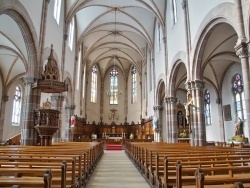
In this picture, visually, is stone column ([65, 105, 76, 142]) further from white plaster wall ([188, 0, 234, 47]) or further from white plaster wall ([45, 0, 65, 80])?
white plaster wall ([188, 0, 234, 47])

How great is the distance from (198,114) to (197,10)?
18.7 ft

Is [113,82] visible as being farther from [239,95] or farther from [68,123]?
[239,95]

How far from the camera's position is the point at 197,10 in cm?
1177

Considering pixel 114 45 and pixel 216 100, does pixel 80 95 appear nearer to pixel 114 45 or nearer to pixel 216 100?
pixel 114 45

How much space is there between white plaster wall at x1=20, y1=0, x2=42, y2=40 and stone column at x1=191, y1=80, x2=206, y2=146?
9.10m

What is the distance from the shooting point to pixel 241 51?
7.38 metres

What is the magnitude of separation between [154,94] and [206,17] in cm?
1122

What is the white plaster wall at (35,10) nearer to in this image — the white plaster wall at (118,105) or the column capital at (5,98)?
the column capital at (5,98)

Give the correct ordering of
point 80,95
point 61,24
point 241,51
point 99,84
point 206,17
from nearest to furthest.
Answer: point 241,51 → point 206,17 → point 61,24 → point 80,95 → point 99,84

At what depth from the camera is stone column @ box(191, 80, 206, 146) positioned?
1143 centimetres

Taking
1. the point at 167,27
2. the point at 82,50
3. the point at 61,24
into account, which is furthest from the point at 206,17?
the point at 82,50

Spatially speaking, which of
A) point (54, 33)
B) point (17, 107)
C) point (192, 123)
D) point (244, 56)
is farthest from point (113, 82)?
point (244, 56)

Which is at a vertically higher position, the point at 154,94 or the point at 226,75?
the point at 226,75

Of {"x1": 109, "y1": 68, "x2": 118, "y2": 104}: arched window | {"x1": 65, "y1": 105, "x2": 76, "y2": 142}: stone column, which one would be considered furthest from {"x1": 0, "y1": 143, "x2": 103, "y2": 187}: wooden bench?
{"x1": 109, "y1": 68, "x2": 118, "y2": 104}: arched window
